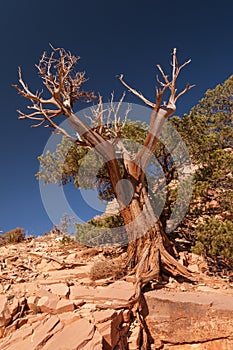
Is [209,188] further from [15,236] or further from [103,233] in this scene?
[15,236]

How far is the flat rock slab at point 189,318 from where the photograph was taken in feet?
20.2

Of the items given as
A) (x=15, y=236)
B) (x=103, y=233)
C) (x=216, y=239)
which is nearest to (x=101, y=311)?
(x=216, y=239)

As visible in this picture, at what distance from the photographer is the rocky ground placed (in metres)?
4.80

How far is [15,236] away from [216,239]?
33.1 feet

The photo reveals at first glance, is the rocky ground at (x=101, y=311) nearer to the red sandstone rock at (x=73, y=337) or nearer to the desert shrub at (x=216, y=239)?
the red sandstone rock at (x=73, y=337)

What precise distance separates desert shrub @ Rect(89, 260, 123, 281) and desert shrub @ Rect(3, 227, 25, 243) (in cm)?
732

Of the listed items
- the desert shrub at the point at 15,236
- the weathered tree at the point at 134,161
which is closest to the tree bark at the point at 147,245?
the weathered tree at the point at 134,161

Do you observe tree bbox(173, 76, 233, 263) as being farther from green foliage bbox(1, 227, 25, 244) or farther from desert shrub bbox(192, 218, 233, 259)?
green foliage bbox(1, 227, 25, 244)

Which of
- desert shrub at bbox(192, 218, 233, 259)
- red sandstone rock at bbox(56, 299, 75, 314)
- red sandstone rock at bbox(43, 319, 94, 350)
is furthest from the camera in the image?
desert shrub at bbox(192, 218, 233, 259)

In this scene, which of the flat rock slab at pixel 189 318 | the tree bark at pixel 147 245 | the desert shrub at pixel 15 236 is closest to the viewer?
the flat rock slab at pixel 189 318

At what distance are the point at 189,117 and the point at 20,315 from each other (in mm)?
8761

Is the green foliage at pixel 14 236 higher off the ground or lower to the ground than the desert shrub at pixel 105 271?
higher

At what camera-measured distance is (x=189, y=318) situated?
6.36 m

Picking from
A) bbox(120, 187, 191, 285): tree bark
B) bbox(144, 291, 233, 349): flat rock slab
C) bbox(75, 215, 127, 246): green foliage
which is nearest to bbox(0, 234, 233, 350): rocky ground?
bbox(144, 291, 233, 349): flat rock slab
